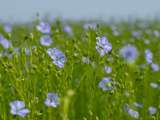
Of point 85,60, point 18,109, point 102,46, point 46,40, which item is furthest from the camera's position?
point 46,40

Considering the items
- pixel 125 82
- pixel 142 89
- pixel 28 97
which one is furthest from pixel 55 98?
pixel 142 89

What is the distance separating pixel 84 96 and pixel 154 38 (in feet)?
7.94

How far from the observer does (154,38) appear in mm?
5824

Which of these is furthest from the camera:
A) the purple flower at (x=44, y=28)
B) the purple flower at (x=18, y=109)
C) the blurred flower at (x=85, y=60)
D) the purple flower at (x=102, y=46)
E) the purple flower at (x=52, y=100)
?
the purple flower at (x=44, y=28)

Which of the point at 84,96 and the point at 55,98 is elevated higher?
the point at 55,98

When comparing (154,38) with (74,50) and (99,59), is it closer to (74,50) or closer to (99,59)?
(74,50)

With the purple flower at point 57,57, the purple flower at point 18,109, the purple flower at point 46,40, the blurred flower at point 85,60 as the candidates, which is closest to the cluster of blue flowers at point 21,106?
the purple flower at point 18,109

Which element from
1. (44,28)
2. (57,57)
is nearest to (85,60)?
(57,57)

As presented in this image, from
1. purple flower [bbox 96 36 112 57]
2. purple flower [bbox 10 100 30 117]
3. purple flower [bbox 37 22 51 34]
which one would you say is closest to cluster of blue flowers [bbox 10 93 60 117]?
purple flower [bbox 10 100 30 117]

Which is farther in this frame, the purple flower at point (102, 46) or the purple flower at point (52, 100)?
the purple flower at point (102, 46)

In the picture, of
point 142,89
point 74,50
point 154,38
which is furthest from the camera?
point 154,38

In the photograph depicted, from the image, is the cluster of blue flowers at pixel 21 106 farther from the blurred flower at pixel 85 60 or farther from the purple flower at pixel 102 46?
the blurred flower at pixel 85 60

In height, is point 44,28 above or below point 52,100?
above

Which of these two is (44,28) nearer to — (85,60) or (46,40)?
(46,40)
